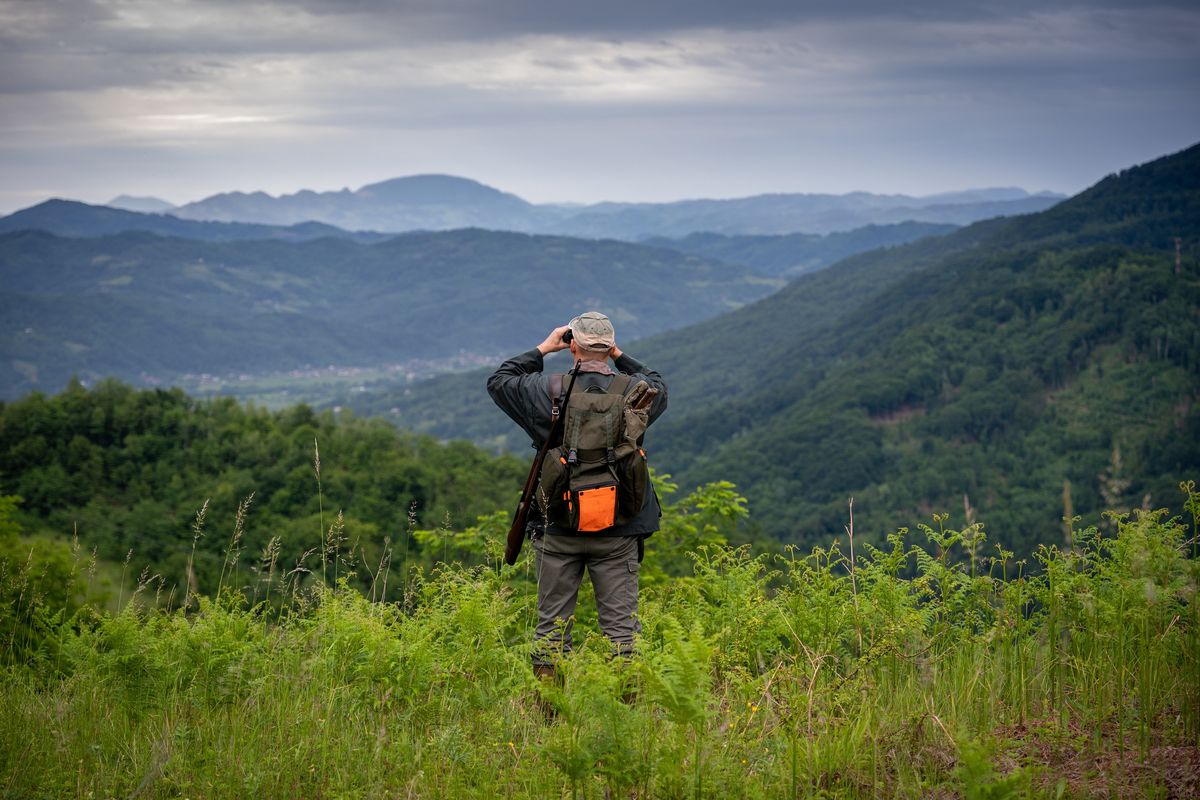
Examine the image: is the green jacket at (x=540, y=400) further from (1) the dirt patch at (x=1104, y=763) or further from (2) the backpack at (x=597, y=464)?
(1) the dirt patch at (x=1104, y=763)

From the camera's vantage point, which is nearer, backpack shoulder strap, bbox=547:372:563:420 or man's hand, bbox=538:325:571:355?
backpack shoulder strap, bbox=547:372:563:420

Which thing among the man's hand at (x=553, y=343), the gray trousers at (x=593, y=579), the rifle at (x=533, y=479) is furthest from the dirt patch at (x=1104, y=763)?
the man's hand at (x=553, y=343)

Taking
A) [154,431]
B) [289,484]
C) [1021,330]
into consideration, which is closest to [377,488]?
[289,484]

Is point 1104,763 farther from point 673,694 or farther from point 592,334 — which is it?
point 592,334

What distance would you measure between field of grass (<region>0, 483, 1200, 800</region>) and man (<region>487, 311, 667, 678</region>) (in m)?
0.19

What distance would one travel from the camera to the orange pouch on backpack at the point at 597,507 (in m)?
4.40

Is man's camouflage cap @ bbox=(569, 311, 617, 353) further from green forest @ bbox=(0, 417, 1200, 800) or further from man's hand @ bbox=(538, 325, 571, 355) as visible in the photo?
green forest @ bbox=(0, 417, 1200, 800)

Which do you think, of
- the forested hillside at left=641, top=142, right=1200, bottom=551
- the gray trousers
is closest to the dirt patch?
the gray trousers

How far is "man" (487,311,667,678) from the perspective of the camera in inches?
181

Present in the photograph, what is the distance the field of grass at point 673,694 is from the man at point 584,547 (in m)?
0.19

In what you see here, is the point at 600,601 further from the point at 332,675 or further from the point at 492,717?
the point at 332,675

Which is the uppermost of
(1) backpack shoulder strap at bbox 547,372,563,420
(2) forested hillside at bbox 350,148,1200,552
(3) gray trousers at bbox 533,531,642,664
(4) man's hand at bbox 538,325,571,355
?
(4) man's hand at bbox 538,325,571,355

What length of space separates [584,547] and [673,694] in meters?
1.54

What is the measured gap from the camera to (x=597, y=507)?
174 inches
